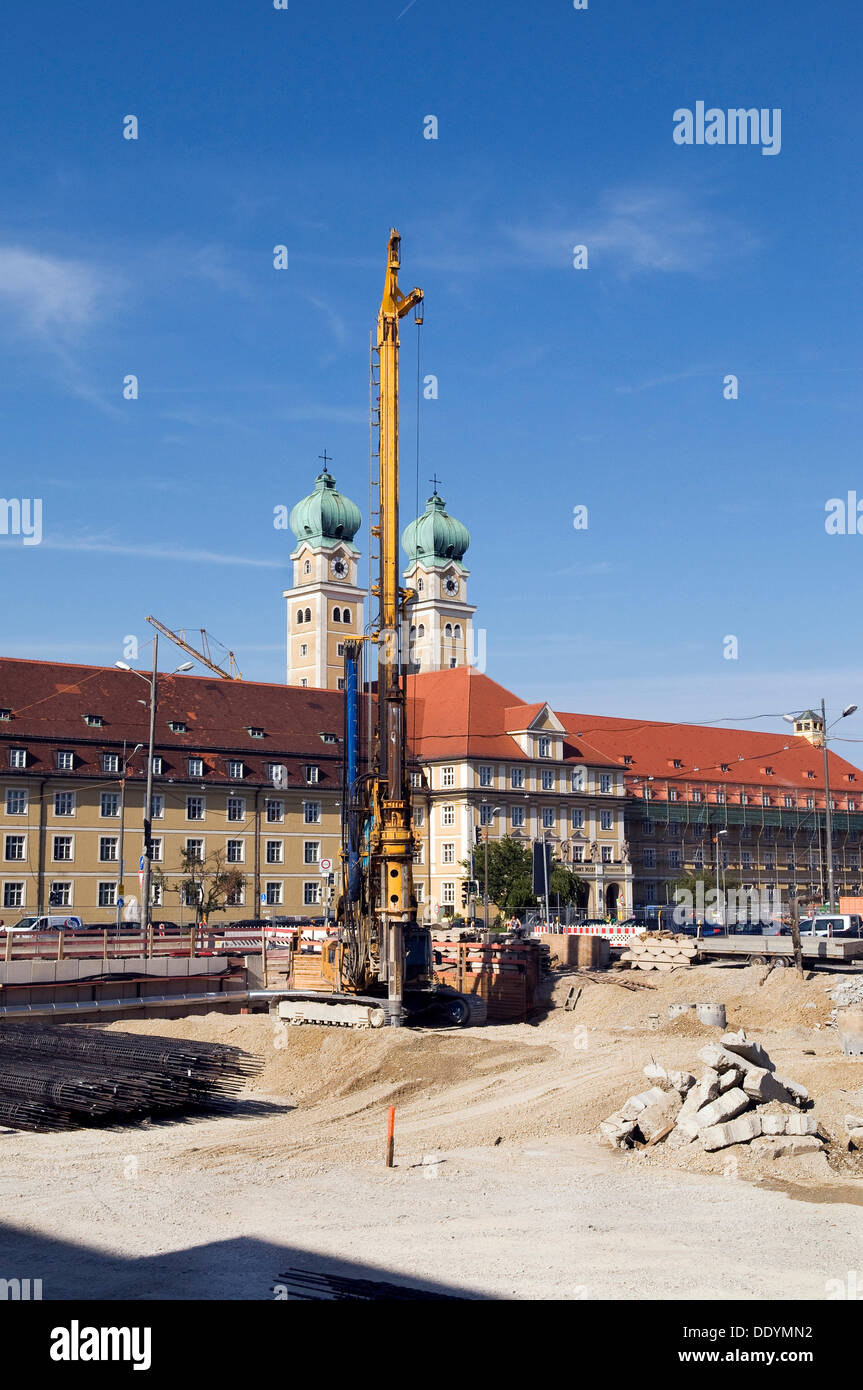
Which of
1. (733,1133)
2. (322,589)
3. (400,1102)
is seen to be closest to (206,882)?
(400,1102)

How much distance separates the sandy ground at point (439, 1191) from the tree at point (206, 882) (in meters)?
41.4

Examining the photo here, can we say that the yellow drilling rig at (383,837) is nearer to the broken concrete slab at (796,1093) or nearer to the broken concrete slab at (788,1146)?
the broken concrete slab at (796,1093)

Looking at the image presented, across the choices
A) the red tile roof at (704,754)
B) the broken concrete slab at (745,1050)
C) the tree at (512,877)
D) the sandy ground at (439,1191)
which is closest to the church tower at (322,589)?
the red tile roof at (704,754)

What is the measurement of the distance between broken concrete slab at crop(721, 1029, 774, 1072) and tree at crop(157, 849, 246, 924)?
50.6 meters

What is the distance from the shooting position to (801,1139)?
19.6m

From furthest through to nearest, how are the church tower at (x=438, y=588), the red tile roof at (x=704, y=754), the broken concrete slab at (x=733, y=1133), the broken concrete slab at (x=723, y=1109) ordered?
1. the church tower at (x=438, y=588)
2. the red tile roof at (x=704, y=754)
3. the broken concrete slab at (x=723, y=1109)
4. the broken concrete slab at (x=733, y=1133)

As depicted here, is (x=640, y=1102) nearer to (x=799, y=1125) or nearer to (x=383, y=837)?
Result: (x=799, y=1125)

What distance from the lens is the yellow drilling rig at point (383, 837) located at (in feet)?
107

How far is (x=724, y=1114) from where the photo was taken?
2006 centimetres

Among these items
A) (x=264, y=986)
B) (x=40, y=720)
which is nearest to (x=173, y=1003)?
(x=264, y=986)

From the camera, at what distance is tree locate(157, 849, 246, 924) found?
70562mm

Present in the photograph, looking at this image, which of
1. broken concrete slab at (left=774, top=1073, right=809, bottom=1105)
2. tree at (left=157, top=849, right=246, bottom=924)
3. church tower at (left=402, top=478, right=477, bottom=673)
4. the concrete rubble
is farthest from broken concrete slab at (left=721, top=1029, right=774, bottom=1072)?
church tower at (left=402, top=478, right=477, bottom=673)

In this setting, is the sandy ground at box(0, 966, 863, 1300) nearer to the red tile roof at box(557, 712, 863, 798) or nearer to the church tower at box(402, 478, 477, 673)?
the red tile roof at box(557, 712, 863, 798)

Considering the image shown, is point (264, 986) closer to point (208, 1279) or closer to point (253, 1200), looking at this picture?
point (253, 1200)
